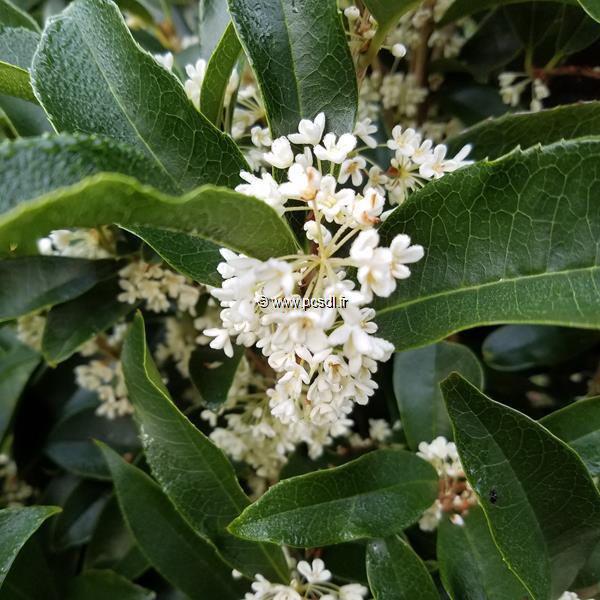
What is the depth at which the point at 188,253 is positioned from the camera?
0.77 m

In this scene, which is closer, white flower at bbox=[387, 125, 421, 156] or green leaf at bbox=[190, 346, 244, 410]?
white flower at bbox=[387, 125, 421, 156]

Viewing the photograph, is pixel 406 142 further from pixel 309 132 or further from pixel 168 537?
pixel 168 537

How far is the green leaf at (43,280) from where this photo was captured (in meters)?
1.05

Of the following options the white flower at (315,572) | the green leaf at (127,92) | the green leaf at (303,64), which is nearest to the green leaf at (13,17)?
the green leaf at (127,92)

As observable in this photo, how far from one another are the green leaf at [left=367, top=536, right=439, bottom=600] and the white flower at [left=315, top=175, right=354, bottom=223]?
43 centimetres

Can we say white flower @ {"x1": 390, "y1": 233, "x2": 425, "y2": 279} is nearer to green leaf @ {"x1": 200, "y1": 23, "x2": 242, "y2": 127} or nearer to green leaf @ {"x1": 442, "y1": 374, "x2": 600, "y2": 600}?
green leaf @ {"x1": 442, "y1": 374, "x2": 600, "y2": 600}

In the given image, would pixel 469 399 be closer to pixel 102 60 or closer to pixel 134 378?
pixel 134 378

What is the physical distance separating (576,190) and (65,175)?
477 millimetres

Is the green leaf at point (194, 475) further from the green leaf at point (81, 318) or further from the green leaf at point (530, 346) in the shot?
the green leaf at point (530, 346)

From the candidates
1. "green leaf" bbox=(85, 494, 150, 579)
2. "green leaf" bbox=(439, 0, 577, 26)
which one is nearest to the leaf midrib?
"green leaf" bbox=(439, 0, 577, 26)

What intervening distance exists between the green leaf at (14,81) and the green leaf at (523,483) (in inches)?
24.5

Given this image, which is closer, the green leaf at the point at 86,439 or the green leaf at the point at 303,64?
the green leaf at the point at 303,64

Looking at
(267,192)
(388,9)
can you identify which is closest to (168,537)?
(267,192)

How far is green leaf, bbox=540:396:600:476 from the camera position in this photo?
85cm
